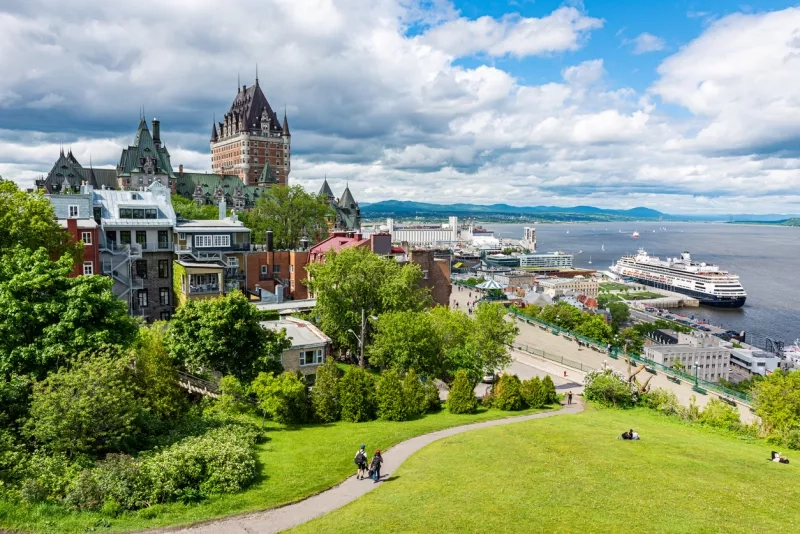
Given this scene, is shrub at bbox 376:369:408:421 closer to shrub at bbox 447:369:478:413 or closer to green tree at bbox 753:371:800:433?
→ shrub at bbox 447:369:478:413

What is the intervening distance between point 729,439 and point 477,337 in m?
15.9

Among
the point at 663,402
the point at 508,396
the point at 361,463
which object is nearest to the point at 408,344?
the point at 508,396

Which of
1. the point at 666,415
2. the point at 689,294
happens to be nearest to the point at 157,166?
the point at 666,415

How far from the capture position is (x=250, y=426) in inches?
1015

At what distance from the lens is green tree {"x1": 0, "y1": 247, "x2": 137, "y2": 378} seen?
2244 cm

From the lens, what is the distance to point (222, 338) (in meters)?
30.4

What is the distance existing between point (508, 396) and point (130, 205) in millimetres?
33271

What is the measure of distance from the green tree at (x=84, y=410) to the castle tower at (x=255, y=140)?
13767cm

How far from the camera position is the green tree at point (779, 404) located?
3328 centimetres

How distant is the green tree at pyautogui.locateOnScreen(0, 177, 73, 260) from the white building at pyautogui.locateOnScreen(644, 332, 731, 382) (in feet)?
242

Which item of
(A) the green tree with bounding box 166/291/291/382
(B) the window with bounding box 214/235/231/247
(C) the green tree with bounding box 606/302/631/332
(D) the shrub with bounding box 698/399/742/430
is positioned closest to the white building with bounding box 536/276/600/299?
(C) the green tree with bounding box 606/302/631/332

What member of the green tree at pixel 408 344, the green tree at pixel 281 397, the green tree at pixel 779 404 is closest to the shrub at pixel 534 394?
the green tree at pixel 408 344

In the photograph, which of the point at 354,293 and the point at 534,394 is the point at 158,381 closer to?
the point at 354,293

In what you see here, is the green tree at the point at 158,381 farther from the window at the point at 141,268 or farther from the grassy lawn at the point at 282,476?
the window at the point at 141,268
